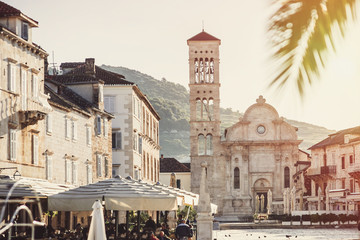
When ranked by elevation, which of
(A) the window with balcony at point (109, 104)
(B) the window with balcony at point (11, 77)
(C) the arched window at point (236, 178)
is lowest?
(C) the arched window at point (236, 178)

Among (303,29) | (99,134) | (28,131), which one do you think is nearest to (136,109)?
(99,134)

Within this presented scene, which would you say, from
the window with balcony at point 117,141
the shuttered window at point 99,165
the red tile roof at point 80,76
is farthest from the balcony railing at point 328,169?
the shuttered window at point 99,165

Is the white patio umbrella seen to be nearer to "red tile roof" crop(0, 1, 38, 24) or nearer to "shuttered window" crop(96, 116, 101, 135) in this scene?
"red tile roof" crop(0, 1, 38, 24)

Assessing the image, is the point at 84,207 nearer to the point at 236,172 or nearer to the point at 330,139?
the point at 330,139

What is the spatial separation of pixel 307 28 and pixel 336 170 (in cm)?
7543

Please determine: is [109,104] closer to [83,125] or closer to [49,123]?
[83,125]

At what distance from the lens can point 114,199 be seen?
18.7 metres

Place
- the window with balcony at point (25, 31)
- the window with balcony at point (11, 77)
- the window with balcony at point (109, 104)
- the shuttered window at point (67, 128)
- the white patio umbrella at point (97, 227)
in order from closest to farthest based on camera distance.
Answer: the white patio umbrella at point (97, 227) → the window with balcony at point (11, 77) → the window with balcony at point (25, 31) → the shuttered window at point (67, 128) → the window with balcony at point (109, 104)

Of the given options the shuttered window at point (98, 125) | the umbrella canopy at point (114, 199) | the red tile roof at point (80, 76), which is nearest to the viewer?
the umbrella canopy at point (114, 199)

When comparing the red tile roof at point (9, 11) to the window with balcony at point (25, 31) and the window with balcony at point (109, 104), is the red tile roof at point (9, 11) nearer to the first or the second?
the window with balcony at point (25, 31)

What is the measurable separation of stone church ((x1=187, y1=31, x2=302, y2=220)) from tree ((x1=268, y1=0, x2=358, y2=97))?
83812mm

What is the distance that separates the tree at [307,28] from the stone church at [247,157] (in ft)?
275

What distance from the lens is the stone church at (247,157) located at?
3506 inches

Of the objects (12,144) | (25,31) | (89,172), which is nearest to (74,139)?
(89,172)
